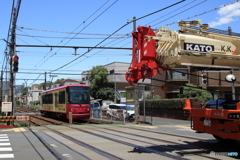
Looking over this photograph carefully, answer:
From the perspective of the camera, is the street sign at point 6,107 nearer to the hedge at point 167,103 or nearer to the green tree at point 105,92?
the hedge at point 167,103

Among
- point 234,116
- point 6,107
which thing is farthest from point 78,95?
point 234,116

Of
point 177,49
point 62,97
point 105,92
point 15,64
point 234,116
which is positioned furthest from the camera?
point 105,92

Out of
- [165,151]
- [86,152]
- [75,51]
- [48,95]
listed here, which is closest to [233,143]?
[165,151]

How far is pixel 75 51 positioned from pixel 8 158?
13.1 metres

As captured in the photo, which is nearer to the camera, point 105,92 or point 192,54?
point 192,54

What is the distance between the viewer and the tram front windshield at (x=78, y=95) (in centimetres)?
2298

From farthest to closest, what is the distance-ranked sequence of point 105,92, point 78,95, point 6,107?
point 105,92 < point 78,95 < point 6,107

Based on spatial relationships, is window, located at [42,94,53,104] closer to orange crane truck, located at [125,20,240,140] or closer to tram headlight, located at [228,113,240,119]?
orange crane truck, located at [125,20,240,140]

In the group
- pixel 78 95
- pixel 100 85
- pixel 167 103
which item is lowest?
pixel 167 103

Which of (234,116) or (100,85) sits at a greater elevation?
(100,85)

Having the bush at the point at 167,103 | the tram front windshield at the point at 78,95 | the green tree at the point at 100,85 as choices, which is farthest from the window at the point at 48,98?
the green tree at the point at 100,85

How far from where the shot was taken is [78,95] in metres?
23.3

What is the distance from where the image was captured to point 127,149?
30.7 ft

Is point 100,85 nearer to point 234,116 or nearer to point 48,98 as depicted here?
point 48,98
